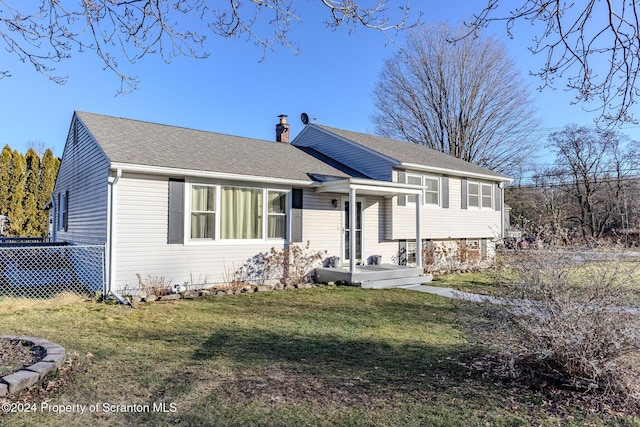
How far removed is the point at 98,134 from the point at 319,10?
23.9 ft

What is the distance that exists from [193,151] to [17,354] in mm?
7067

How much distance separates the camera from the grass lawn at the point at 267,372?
10.2 feet

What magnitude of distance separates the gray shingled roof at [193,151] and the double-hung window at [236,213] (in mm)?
532

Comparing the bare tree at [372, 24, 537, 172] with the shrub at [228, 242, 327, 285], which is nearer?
the shrub at [228, 242, 327, 285]

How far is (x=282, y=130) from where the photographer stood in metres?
16.2

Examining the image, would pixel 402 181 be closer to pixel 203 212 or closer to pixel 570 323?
pixel 203 212

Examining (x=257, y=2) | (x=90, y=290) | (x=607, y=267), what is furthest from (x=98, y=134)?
(x=607, y=267)

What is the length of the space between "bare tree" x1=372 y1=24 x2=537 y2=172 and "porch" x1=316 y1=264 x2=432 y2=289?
17936 millimetres

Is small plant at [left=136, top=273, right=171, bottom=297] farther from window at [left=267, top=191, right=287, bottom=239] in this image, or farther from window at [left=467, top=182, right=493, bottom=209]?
window at [left=467, top=182, right=493, bottom=209]

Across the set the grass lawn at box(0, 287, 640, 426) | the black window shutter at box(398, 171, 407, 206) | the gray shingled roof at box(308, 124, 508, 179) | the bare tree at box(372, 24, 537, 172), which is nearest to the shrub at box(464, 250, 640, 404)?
the grass lawn at box(0, 287, 640, 426)

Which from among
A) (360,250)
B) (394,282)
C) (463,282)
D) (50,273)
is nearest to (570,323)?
(394,282)

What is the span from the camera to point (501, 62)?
2622 centimetres

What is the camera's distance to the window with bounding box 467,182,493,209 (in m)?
15.8

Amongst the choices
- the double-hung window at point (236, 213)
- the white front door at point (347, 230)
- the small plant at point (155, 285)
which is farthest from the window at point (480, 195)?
the small plant at point (155, 285)
